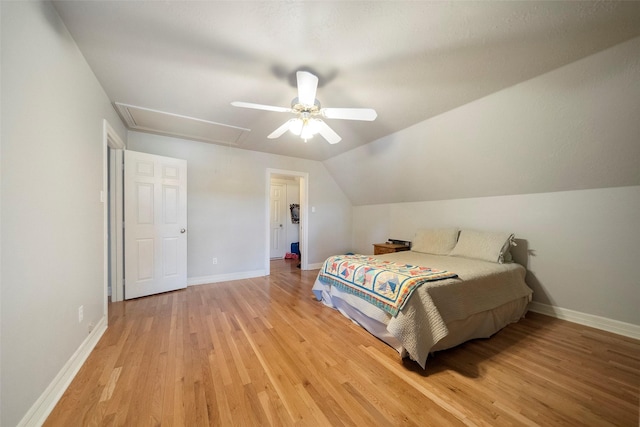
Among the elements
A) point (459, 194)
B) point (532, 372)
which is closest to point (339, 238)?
point (459, 194)

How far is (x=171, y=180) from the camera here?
10.6ft

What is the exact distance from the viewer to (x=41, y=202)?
1255 mm

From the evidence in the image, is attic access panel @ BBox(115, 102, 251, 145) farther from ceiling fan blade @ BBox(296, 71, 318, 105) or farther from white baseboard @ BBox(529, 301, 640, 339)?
white baseboard @ BBox(529, 301, 640, 339)

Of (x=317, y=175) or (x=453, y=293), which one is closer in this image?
(x=453, y=293)

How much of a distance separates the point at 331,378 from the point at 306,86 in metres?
2.16

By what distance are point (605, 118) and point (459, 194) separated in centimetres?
159

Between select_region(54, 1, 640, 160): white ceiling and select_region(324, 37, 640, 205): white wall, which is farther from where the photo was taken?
select_region(324, 37, 640, 205): white wall

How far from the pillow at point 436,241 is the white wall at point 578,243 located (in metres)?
0.34

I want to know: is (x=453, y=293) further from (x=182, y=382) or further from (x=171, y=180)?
(x=171, y=180)

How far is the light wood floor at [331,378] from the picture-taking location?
1.24 meters

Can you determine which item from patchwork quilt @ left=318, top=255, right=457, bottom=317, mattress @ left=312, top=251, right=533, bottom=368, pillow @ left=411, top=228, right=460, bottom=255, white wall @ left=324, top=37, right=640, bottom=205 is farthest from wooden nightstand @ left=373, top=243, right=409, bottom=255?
patchwork quilt @ left=318, top=255, right=457, bottom=317

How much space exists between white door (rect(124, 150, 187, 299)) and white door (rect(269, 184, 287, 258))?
2710 millimetres

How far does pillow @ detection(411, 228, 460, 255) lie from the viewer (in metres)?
3.22

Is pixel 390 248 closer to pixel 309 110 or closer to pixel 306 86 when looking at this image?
pixel 309 110
